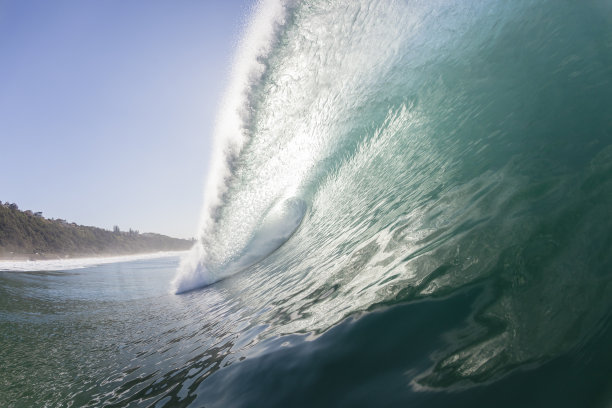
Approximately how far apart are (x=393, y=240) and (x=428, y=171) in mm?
1760

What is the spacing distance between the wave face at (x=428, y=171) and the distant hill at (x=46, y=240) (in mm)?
40239

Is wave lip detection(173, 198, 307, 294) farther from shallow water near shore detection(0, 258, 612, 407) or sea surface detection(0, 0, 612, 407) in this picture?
shallow water near shore detection(0, 258, 612, 407)

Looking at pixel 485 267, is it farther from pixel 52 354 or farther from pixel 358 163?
pixel 358 163

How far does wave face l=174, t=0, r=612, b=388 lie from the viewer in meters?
1.67

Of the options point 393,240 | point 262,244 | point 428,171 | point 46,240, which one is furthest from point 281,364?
point 46,240

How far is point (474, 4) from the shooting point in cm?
748

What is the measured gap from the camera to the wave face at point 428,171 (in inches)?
65.7

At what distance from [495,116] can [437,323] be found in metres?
3.91

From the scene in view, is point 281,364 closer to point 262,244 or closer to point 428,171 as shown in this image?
point 428,171

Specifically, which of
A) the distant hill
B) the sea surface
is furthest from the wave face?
the distant hill

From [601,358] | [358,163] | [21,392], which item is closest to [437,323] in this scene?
[601,358]

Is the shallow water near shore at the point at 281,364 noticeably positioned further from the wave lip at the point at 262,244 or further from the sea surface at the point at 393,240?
the wave lip at the point at 262,244

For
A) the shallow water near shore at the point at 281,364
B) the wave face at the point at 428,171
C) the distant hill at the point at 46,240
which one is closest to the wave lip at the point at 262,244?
the wave face at the point at 428,171

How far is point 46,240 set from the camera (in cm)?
4759
